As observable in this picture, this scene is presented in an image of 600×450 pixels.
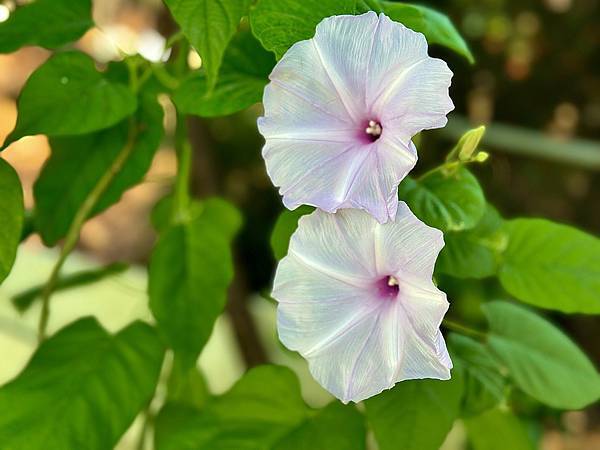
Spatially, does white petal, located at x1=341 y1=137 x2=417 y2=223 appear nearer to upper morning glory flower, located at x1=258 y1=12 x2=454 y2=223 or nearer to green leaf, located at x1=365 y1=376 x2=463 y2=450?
upper morning glory flower, located at x1=258 y1=12 x2=454 y2=223

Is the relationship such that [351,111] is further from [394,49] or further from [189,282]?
[189,282]

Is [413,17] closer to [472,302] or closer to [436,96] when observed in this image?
[436,96]

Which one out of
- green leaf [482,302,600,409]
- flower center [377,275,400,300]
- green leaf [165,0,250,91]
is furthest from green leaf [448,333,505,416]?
green leaf [165,0,250,91]

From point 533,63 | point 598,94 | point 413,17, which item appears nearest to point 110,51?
point 533,63

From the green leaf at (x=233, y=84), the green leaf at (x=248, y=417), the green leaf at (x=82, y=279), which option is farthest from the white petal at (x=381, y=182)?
the green leaf at (x=82, y=279)

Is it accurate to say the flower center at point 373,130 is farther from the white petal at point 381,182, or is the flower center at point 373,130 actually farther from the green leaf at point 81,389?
the green leaf at point 81,389

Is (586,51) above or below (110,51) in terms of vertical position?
above

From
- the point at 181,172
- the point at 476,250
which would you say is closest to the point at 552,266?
the point at 476,250
